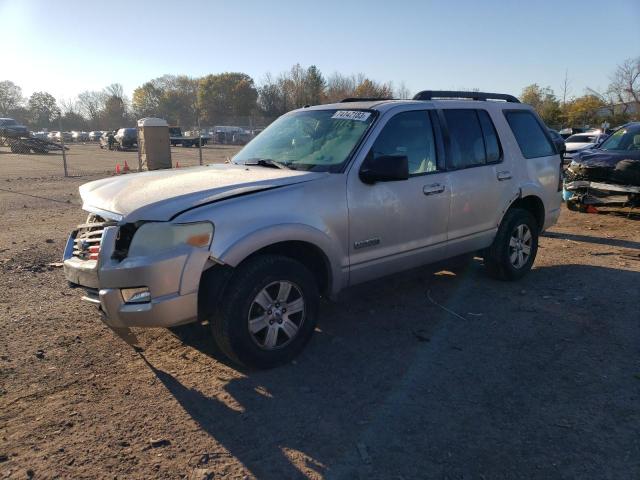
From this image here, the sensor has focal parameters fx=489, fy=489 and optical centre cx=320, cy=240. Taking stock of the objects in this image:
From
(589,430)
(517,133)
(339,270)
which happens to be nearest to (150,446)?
(339,270)

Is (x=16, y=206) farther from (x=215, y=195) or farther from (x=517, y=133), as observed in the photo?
(x=517, y=133)

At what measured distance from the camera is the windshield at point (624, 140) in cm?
984

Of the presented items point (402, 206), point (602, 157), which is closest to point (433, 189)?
point (402, 206)

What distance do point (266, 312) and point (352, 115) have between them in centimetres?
195

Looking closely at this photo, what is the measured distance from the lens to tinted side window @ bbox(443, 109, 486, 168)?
15.7 feet

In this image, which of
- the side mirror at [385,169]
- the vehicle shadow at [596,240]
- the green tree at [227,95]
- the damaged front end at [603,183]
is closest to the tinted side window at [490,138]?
the side mirror at [385,169]

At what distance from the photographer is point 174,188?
140 inches

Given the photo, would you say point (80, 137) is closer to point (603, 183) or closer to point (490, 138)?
point (603, 183)

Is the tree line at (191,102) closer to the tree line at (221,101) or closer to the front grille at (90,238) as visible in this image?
the tree line at (221,101)

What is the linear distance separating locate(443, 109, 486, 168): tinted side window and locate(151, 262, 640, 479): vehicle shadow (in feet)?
3.87

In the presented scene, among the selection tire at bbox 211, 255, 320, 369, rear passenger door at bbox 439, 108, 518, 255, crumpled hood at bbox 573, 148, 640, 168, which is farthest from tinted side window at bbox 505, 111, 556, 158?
crumpled hood at bbox 573, 148, 640, 168

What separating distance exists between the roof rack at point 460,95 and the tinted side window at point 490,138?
0.29 meters

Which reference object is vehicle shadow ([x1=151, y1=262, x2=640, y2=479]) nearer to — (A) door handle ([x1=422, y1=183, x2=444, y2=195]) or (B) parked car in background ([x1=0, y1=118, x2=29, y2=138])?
(A) door handle ([x1=422, y1=183, x2=444, y2=195])

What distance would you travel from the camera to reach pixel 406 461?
2.65m
